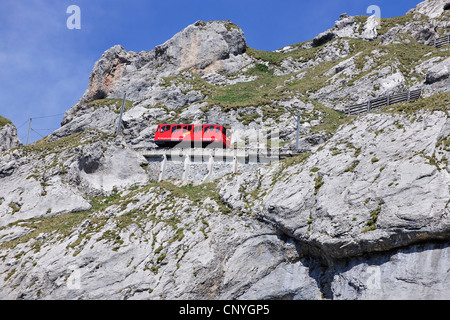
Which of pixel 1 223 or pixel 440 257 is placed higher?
pixel 1 223

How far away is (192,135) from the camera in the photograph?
121 ft

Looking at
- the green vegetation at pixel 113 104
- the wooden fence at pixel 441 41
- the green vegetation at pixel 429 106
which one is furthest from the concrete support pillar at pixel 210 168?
the wooden fence at pixel 441 41

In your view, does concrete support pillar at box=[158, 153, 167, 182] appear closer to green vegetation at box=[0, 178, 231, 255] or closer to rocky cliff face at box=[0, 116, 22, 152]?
green vegetation at box=[0, 178, 231, 255]

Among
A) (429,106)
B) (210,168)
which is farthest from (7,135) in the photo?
(429,106)

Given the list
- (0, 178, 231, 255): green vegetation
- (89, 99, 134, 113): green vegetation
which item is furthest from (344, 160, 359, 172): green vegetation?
(89, 99, 134, 113): green vegetation

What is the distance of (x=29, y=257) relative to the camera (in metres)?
25.2

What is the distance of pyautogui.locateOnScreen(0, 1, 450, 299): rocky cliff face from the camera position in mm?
16516

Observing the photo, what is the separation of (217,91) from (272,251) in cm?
3670

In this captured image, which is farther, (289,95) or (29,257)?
(289,95)

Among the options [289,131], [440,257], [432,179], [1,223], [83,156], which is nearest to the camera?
[440,257]

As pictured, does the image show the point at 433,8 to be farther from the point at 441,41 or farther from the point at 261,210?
the point at 261,210
